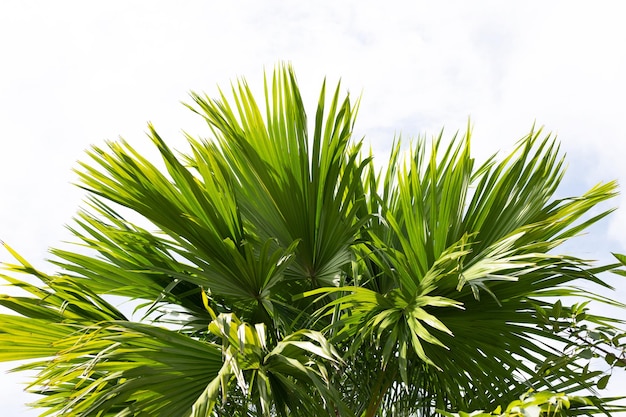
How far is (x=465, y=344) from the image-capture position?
101 inches

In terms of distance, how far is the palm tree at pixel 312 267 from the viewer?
234 cm

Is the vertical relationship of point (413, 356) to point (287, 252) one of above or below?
below

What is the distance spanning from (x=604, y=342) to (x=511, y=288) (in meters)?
0.99

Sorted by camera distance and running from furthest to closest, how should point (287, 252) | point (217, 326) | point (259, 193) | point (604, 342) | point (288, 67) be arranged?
1. point (288, 67)
2. point (259, 193)
3. point (287, 252)
4. point (217, 326)
5. point (604, 342)

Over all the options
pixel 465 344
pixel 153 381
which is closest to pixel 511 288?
pixel 465 344

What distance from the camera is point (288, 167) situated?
2.70m

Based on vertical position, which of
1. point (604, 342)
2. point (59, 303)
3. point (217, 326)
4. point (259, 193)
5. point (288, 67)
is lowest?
point (604, 342)

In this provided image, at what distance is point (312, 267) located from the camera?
2.74 metres

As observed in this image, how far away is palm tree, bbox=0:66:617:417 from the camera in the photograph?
2344 millimetres

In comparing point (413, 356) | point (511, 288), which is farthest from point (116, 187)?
point (511, 288)

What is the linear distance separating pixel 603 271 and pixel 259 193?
1369 mm

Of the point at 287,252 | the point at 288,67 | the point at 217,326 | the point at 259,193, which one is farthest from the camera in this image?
the point at 288,67

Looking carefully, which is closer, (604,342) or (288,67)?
(604,342)

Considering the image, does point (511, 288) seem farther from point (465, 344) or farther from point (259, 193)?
point (259, 193)
